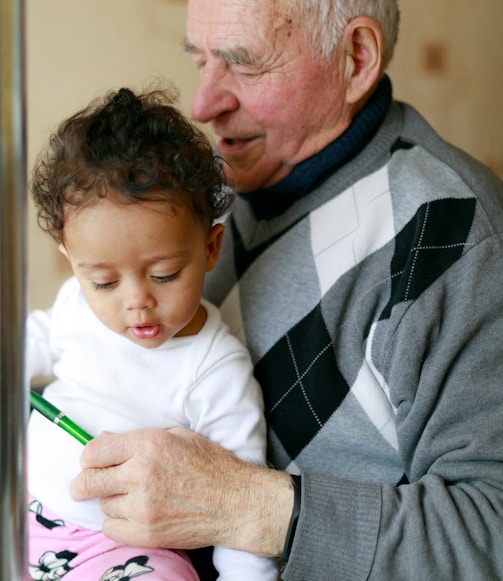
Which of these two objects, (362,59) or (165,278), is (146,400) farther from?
(362,59)

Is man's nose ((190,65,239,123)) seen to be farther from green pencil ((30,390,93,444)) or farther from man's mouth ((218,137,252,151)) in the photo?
green pencil ((30,390,93,444))

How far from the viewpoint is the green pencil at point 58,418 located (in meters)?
1.30

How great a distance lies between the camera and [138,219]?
47.0 inches

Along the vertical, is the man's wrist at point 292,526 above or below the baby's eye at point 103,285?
below

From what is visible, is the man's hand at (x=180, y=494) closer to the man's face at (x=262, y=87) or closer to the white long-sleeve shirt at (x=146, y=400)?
the white long-sleeve shirt at (x=146, y=400)

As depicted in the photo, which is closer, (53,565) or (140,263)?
(140,263)

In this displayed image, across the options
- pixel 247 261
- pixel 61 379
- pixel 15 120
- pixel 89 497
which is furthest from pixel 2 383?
pixel 247 261

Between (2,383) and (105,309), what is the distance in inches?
22.4

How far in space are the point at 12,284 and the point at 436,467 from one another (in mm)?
818

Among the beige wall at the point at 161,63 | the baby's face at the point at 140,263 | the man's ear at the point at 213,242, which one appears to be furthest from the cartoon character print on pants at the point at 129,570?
the beige wall at the point at 161,63

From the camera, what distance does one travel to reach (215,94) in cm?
160

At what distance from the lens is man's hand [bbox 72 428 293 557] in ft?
4.19

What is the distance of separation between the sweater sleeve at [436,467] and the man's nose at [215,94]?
1.69 ft

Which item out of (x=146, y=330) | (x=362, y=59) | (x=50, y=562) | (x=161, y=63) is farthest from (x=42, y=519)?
(x=161, y=63)
